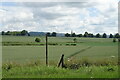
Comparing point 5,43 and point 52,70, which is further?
point 5,43

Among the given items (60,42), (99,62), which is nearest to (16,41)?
(60,42)

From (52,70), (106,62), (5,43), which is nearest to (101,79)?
(52,70)

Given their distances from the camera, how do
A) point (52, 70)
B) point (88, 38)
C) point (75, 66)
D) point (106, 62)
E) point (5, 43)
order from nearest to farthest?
point (52, 70), point (75, 66), point (106, 62), point (5, 43), point (88, 38)

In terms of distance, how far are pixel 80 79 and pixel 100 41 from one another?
36.4 meters

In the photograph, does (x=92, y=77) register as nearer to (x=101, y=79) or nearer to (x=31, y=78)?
(x=101, y=79)

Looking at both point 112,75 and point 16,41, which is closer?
point 112,75

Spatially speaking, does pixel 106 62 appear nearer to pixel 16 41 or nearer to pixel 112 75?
pixel 112 75

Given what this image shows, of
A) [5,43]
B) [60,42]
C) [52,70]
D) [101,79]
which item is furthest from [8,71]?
[60,42]

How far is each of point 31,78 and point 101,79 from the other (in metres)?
2.22

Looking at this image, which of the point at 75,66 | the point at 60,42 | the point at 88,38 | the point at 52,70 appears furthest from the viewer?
the point at 88,38

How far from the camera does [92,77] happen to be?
8.35m

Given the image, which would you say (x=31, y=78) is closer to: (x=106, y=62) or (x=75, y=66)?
(x=75, y=66)

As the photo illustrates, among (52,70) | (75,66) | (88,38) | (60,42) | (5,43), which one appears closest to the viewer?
(52,70)

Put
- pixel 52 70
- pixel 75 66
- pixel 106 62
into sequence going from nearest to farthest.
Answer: pixel 52 70 → pixel 75 66 → pixel 106 62
